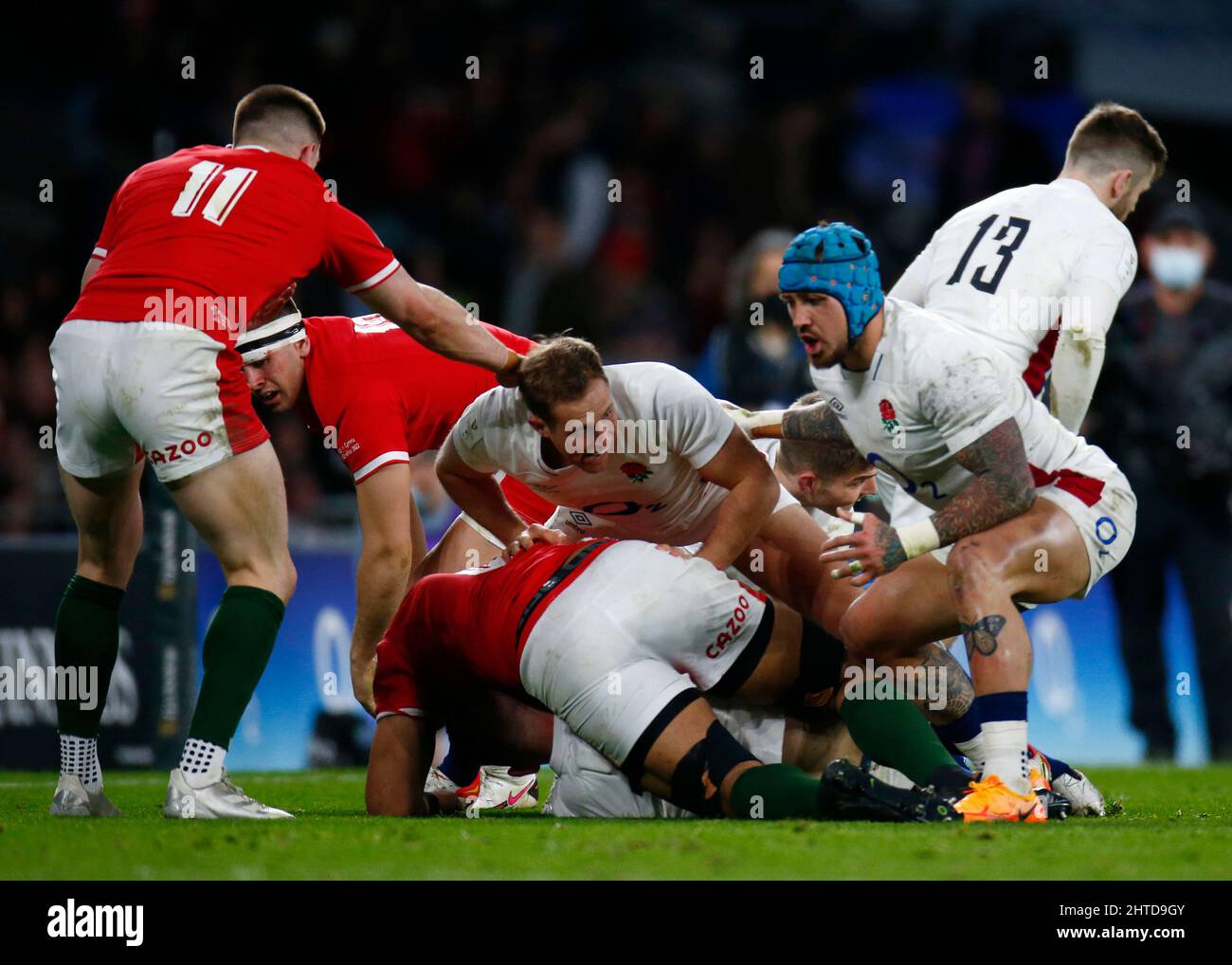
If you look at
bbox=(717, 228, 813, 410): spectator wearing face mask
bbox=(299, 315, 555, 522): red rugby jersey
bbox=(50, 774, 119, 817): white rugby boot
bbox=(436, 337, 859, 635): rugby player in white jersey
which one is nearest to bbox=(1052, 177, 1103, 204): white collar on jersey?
bbox=(436, 337, 859, 635): rugby player in white jersey

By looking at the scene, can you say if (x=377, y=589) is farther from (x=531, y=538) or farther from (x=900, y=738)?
(x=900, y=738)

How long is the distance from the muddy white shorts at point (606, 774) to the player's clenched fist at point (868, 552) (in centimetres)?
59

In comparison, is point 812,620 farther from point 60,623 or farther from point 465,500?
point 60,623

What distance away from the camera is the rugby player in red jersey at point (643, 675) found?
15.0 feet

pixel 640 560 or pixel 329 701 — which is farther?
pixel 329 701

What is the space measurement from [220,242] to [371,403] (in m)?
1.26

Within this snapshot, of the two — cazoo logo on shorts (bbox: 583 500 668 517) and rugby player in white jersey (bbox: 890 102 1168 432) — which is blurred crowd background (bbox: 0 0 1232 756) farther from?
cazoo logo on shorts (bbox: 583 500 668 517)

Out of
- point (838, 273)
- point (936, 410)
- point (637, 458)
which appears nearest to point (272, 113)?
point (637, 458)

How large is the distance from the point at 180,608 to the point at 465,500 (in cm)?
271

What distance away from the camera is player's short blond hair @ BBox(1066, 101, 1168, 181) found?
6.07 metres

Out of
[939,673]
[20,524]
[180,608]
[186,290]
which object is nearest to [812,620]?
[939,673]

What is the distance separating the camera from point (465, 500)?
5895 millimetres

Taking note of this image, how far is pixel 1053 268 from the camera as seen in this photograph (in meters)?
5.69

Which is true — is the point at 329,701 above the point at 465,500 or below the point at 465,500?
below
